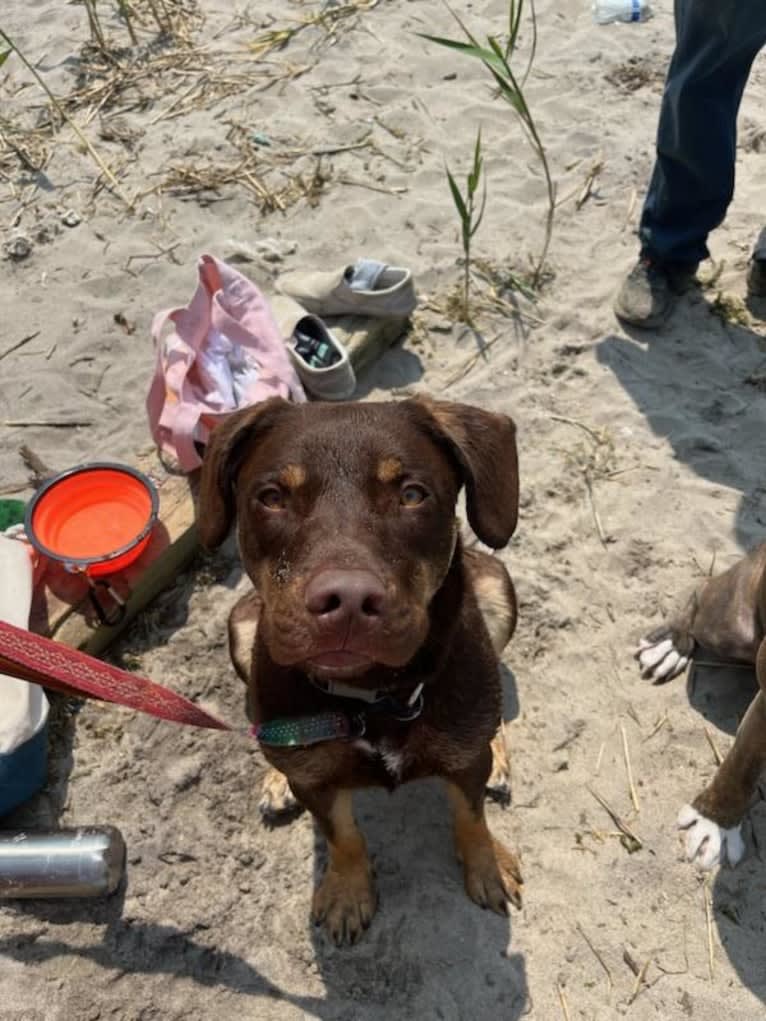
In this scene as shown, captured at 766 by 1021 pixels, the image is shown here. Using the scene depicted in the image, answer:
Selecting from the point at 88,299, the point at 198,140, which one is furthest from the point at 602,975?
the point at 198,140

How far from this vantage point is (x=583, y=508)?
4.13 meters

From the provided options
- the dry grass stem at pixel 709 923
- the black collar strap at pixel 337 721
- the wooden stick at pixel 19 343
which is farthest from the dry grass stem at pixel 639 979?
the wooden stick at pixel 19 343

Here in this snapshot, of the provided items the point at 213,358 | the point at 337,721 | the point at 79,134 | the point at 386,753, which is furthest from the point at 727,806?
the point at 79,134

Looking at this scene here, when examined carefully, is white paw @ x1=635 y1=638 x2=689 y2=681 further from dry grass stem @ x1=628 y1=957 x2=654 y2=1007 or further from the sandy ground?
dry grass stem @ x1=628 y1=957 x2=654 y2=1007

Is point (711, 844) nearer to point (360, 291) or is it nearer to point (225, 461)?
point (225, 461)

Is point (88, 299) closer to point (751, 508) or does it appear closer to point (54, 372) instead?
point (54, 372)

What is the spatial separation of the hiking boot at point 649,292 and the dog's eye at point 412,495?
2.86 m

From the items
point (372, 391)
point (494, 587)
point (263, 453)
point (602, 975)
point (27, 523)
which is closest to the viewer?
point (263, 453)

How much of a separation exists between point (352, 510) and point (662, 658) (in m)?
1.87

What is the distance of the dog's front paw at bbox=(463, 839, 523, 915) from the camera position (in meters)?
3.03

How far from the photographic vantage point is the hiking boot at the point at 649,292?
4766 millimetres

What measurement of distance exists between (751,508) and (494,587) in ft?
4.99

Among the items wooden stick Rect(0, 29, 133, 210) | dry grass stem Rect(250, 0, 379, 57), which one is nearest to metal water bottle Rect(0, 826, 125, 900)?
wooden stick Rect(0, 29, 133, 210)

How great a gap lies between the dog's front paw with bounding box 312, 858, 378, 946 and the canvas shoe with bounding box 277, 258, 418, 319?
278 cm
